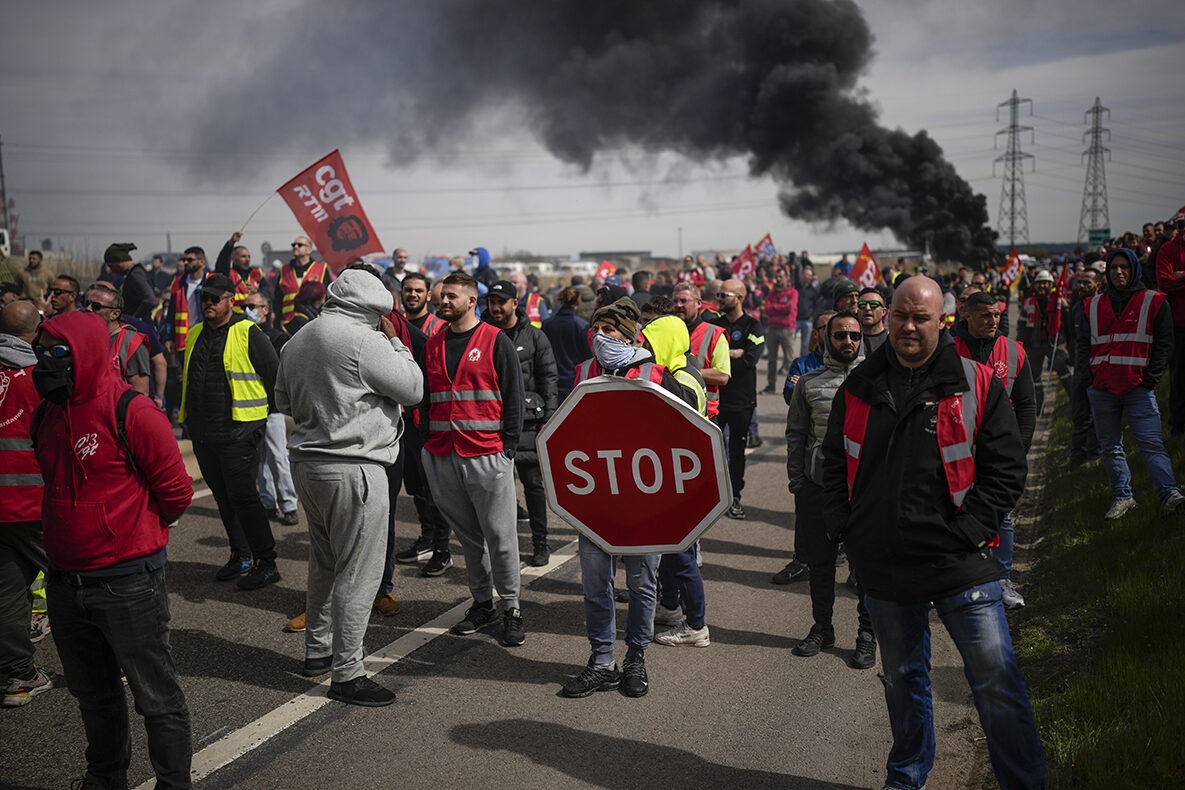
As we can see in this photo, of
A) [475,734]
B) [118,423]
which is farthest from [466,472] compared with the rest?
[118,423]

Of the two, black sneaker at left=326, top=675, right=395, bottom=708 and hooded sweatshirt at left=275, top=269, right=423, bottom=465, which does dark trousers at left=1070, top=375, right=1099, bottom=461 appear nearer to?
hooded sweatshirt at left=275, top=269, right=423, bottom=465

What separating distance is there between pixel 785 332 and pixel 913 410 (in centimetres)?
1339

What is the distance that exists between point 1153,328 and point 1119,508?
137 cm

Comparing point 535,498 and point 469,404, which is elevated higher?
point 469,404

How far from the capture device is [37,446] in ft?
12.2

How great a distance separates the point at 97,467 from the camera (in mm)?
3582

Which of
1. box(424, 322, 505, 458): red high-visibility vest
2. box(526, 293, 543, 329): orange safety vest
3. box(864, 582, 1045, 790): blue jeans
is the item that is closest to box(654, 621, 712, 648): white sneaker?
box(424, 322, 505, 458): red high-visibility vest

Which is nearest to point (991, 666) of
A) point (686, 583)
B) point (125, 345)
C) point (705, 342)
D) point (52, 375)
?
point (686, 583)

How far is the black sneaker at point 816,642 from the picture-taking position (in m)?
5.35

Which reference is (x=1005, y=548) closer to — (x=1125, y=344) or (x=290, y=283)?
(x=1125, y=344)

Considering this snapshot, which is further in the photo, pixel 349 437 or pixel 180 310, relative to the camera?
pixel 180 310

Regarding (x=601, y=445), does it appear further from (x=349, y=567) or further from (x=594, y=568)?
(x=349, y=567)

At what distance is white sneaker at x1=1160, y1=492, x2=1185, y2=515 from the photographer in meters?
6.38

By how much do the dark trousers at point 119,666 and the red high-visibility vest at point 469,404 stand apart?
2.17 meters
